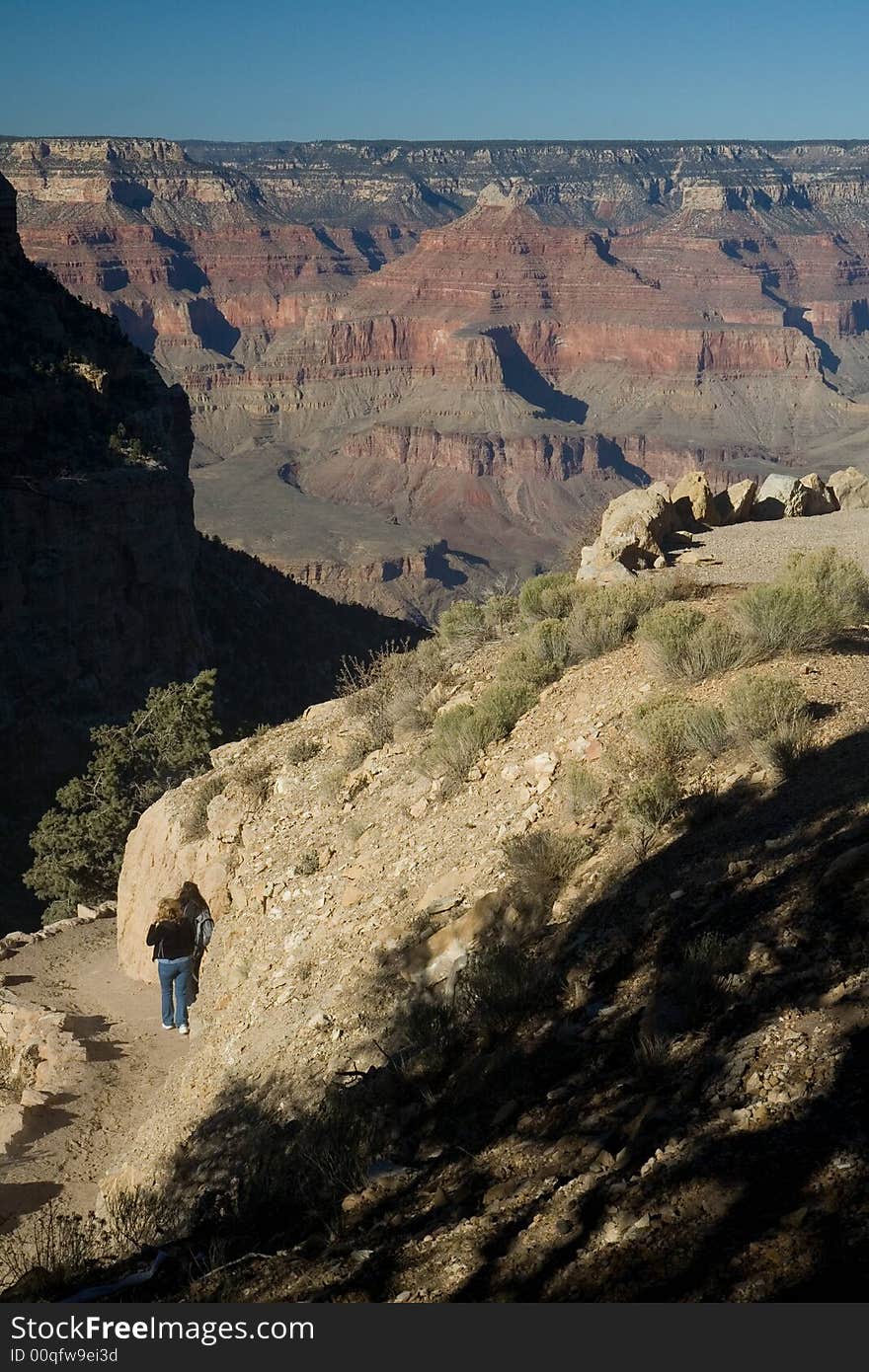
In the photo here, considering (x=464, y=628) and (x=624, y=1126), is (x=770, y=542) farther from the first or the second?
(x=624, y=1126)

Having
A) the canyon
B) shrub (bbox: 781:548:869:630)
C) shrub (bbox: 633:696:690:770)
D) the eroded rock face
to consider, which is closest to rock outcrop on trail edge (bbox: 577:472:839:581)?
shrub (bbox: 781:548:869:630)

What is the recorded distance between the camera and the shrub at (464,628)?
48.0ft

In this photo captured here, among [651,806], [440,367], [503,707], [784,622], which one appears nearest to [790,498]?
[784,622]

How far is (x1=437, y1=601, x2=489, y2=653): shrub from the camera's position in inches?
575

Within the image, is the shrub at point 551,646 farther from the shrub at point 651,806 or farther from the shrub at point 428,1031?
the shrub at point 428,1031

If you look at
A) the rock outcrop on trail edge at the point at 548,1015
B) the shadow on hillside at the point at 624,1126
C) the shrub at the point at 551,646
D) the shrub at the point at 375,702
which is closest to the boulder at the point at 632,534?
the shrub at the point at 551,646

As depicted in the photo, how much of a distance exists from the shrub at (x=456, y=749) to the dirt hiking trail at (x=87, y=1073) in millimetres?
3253

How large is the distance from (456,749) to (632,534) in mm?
5761

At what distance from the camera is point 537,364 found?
176 m

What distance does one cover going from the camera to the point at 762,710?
912cm

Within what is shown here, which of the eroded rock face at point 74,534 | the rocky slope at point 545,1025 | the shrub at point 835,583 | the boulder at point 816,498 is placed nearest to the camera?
the rocky slope at point 545,1025

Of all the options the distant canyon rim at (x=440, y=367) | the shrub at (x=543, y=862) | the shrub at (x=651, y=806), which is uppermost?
the distant canyon rim at (x=440, y=367)

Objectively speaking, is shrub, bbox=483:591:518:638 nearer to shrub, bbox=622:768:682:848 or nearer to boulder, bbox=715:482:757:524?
boulder, bbox=715:482:757:524

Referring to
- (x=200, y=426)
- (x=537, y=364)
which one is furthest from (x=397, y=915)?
(x=537, y=364)
